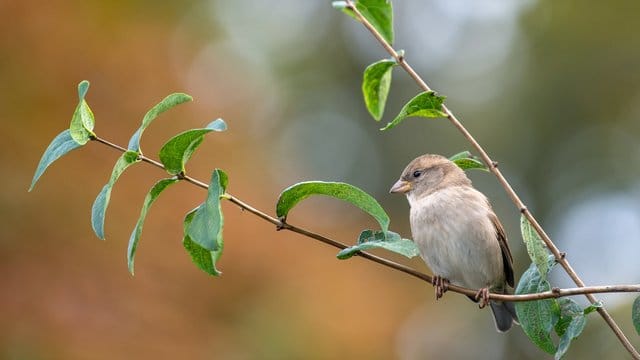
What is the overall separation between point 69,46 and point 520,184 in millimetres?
8523

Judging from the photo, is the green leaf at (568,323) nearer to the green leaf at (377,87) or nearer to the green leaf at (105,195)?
the green leaf at (377,87)

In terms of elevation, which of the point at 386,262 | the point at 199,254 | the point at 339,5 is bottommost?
the point at 386,262

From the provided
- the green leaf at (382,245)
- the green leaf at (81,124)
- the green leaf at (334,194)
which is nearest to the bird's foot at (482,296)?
the green leaf at (382,245)

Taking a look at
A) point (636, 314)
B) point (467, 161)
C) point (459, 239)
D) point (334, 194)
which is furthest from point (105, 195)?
point (459, 239)

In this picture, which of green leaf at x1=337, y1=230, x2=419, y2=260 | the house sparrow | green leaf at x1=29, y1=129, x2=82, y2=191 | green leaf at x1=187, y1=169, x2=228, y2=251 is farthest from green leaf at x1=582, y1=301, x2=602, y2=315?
the house sparrow

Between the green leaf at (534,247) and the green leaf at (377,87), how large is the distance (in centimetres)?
46

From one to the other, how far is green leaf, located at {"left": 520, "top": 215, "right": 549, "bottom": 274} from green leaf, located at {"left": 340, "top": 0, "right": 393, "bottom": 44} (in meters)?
0.56

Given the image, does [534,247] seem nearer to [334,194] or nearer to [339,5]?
[334,194]

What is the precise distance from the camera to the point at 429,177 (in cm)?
398

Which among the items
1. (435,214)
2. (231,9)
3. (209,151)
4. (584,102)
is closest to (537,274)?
(435,214)

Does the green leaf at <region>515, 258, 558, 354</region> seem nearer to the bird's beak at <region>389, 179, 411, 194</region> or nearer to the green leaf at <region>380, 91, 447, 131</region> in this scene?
the green leaf at <region>380, 91, 447, 131</region>

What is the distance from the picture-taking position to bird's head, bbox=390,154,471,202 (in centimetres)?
394

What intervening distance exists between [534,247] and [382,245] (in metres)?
0.38

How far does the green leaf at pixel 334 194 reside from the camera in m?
1.98
